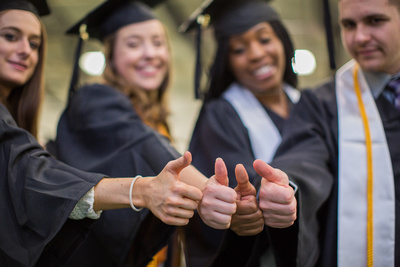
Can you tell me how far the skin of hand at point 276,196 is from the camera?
132cm

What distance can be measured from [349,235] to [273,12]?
119 cm

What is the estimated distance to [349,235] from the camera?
1.54 metres

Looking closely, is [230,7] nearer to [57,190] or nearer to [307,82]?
[57,190]

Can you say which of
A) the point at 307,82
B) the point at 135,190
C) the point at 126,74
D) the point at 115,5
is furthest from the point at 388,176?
the point at 307,82

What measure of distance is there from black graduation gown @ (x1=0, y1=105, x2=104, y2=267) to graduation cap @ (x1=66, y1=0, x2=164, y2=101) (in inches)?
38.0

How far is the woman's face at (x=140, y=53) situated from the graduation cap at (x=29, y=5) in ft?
1.80

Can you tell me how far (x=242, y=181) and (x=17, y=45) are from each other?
38.2 inches

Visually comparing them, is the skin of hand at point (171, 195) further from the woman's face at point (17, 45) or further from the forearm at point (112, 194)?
the woman's face at point (17, 45)

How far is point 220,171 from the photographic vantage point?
4.26 feet

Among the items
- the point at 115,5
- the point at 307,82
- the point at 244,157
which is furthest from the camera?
the point at 307,82

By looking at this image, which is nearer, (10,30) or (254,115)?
(10,30)

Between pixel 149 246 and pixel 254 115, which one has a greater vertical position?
pixel 254 115

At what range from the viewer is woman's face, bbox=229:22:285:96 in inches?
82.8

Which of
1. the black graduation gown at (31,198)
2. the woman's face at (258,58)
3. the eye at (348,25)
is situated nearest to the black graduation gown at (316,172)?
the eye at (348,25)
